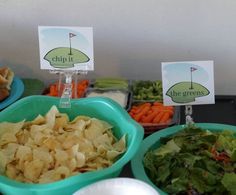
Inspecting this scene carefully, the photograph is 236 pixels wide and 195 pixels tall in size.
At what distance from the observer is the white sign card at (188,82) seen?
0.80m

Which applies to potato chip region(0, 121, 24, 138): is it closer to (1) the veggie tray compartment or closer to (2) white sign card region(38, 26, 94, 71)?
(2) white sign card region(38, 26, 94, 71)

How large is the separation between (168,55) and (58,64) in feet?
1.07

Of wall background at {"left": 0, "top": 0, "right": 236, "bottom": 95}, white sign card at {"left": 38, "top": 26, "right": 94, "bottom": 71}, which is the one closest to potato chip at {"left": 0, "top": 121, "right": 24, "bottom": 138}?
white sign card at {"left": 38, "top": 26, "right": 94, "bottom": 71}

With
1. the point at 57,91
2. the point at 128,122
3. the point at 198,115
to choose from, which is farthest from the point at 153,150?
the point at 57,91

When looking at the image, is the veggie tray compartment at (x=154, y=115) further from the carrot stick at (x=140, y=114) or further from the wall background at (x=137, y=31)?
the wall background at (x=137, y=31)

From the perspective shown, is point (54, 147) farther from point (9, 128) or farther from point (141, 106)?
point (141, 106)

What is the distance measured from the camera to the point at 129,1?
99 centimetres

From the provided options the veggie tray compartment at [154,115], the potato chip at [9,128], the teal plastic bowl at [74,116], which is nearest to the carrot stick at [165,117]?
the veggie tray compartment at [154,115]

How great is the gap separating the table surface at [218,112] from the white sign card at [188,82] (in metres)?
0.10

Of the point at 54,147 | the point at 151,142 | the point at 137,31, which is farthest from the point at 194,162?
the point at 137,31

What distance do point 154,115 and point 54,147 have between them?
0.28 metres

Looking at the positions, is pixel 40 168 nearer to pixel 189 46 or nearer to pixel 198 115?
pixel 198 115

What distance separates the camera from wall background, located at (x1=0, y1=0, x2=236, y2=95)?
0.99 meters

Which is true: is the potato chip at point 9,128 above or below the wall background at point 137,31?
below
